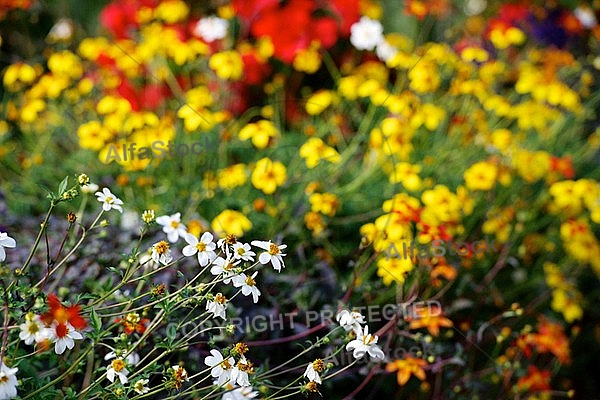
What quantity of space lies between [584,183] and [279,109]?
1.08m

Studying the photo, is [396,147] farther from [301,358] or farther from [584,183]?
[301,358]

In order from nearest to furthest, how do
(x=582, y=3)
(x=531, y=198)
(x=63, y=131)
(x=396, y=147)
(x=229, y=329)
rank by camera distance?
(x=229, y=329)
(x=396, y=147)
(x=531, y=198)
(x=63, y=131)
(x=582, y=3)

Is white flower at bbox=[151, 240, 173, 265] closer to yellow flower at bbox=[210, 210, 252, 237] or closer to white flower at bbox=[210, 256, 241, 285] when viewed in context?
white flower at bbox=[210, 256, 241, 285]

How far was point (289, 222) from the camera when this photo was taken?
1.80 meters

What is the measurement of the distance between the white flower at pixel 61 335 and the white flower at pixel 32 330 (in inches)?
0.9

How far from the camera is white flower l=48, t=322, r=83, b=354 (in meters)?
0.91

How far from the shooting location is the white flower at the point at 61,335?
0.91 m

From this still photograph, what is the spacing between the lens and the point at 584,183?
1.89 meters

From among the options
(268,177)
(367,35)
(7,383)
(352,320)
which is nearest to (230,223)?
(268,177)

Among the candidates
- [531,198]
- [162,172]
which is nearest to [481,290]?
[531,198]

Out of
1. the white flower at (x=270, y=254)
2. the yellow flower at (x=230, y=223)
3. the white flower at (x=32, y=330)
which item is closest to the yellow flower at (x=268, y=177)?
the yellow flower at (x=230, y=223)

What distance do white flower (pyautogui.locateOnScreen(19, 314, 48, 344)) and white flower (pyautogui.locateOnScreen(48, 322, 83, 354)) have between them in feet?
0.07

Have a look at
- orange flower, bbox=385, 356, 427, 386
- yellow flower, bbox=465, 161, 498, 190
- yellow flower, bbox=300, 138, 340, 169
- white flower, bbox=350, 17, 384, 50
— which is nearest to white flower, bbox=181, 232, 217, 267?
orange flower, bbox=385, 356, 427, 386

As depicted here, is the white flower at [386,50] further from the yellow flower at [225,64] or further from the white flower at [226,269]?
the white flower at [226,269]
